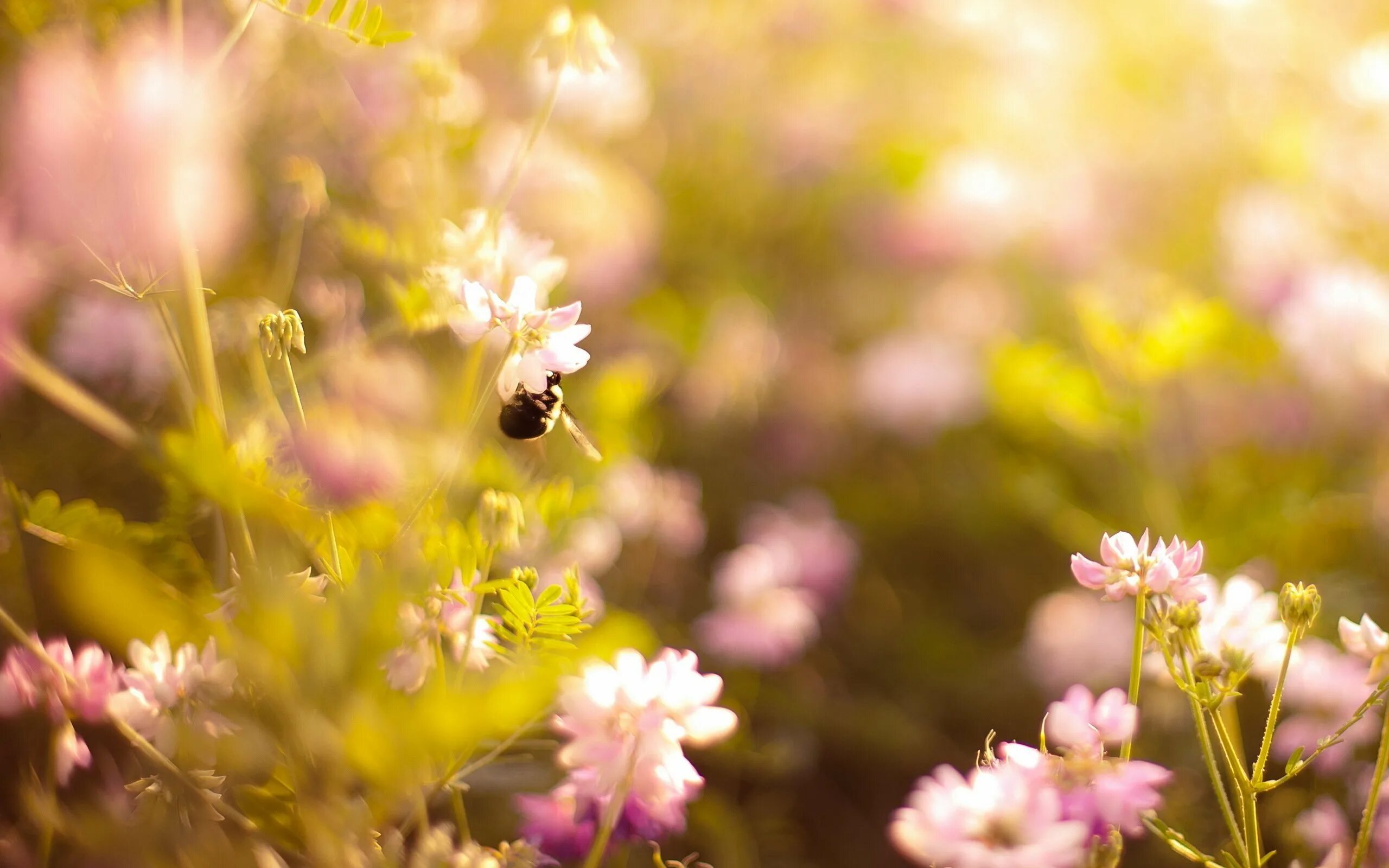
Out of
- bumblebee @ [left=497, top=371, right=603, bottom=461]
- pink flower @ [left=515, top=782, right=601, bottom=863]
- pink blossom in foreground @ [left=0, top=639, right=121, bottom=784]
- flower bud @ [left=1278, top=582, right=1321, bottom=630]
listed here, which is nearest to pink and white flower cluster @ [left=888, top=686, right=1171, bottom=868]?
flower bud @ [left=1278, top=582, right=1321, bottom=630]

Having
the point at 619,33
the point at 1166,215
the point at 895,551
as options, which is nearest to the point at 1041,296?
the point at 1166,215

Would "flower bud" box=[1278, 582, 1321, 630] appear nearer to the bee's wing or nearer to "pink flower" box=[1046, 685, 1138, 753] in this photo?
"pink flower" box=[1046, 685, 1138, 753]

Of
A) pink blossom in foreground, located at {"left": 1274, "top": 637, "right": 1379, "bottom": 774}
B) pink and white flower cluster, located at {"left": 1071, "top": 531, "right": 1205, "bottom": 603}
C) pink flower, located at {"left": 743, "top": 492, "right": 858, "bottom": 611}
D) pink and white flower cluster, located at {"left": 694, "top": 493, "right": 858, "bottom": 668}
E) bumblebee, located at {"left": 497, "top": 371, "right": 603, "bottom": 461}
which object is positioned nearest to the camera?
pink and white flower cluster, located at {"left": 1071, "top": 531, "right": 1205, "bottom": 603}

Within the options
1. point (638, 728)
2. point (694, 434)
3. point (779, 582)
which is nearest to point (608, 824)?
point (638, 728)

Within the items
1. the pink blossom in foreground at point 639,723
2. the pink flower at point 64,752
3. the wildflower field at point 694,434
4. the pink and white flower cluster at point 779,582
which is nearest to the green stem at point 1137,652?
the wildflower field at point 694,434

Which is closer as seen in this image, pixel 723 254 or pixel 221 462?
pixel 221 462

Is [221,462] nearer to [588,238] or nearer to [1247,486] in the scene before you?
Result: [588,238]
